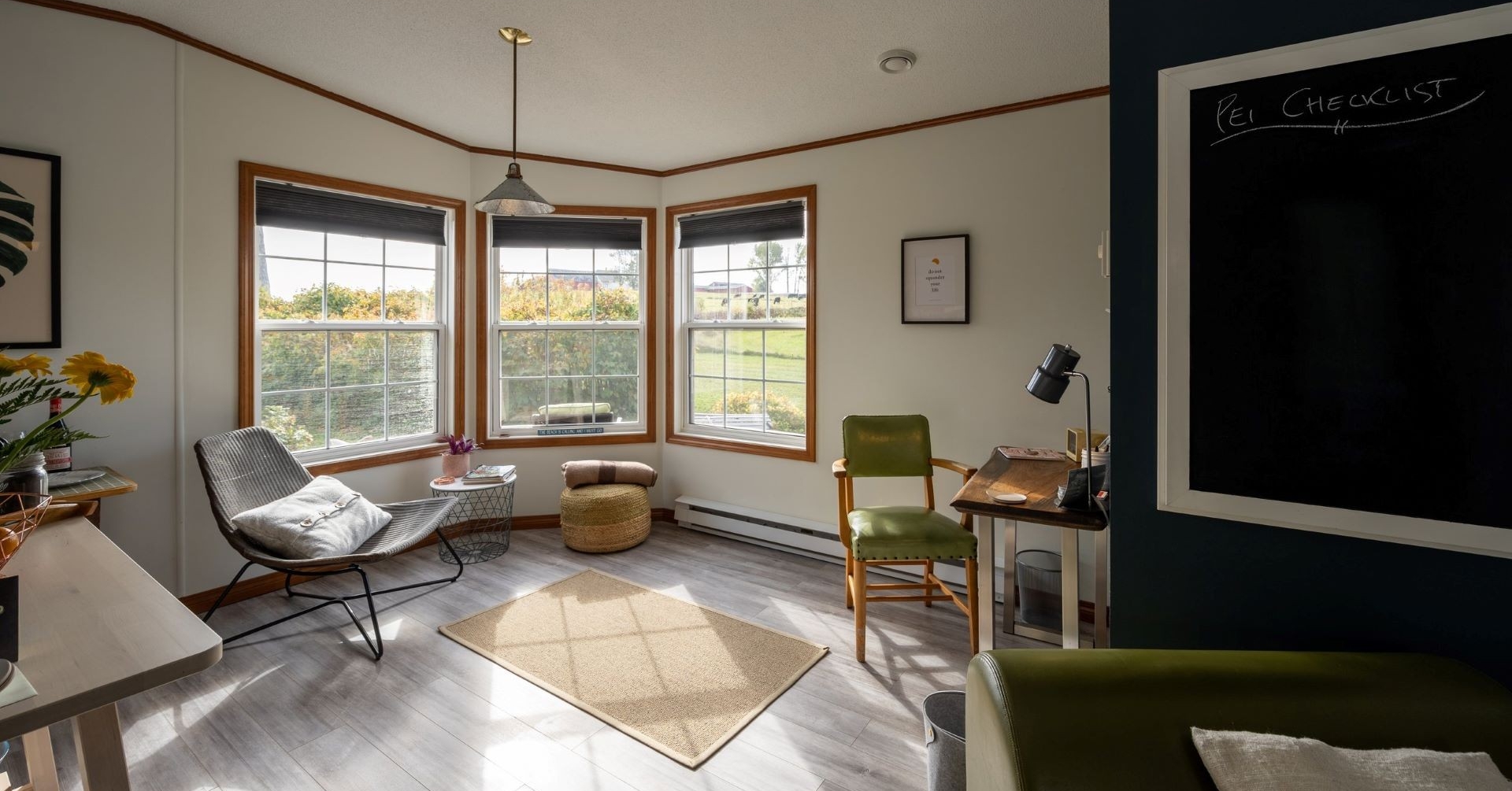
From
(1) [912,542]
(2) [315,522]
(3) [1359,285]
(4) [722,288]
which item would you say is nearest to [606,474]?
(4) [722,288]

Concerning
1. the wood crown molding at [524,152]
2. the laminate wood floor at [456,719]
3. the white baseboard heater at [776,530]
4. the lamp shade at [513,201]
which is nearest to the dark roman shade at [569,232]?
the wood crown molding at [524,152]

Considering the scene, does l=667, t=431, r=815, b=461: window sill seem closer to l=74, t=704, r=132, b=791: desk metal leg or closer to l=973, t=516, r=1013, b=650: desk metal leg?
l=973, t=516, r=1013, b=650: desk metal leg

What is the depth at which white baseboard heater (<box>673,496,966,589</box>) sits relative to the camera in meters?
3.68

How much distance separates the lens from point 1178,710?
1.00 m

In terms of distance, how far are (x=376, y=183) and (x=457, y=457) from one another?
1.66 metres

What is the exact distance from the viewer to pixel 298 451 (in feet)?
11.6

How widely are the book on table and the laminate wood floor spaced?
2.45 ft

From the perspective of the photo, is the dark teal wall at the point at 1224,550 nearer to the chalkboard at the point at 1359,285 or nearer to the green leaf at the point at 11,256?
the chalkboard at the point at 1359,285

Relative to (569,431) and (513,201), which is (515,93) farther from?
(569,431)

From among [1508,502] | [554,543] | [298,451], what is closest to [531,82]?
[298,451]

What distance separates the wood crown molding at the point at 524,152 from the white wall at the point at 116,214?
44 mm

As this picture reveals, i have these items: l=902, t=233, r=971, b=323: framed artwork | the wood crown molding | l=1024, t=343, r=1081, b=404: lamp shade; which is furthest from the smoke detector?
l=1024, t=343, r=1081, b=404: lamp shade

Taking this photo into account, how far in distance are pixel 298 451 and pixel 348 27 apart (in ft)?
7.16

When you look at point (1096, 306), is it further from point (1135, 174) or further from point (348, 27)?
point (348, 27)
